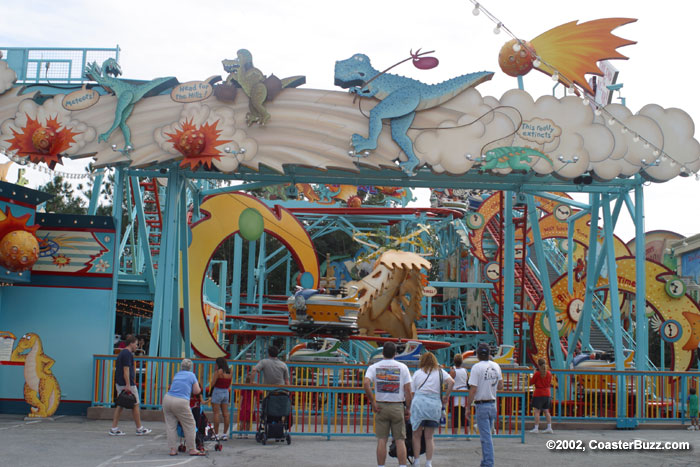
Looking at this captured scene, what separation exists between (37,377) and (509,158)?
10731mm

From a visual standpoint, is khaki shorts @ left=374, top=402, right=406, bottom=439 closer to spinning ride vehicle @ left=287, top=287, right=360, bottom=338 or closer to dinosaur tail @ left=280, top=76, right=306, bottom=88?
dinosaur tail @ left=280, top=76, right=306, bottom=88

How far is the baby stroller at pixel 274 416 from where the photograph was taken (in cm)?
1255

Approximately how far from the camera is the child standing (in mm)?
16250

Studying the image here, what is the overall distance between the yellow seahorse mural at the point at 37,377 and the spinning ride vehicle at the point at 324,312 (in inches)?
249

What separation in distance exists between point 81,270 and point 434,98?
8405mm

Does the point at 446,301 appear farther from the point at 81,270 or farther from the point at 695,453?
the point at 695,453

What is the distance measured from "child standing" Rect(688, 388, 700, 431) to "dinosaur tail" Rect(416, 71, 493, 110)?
25.7ft

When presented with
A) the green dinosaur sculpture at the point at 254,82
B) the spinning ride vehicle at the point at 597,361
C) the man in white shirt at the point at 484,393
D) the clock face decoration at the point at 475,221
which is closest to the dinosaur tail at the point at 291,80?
the green dinosaur sculpture at the point at 254,82

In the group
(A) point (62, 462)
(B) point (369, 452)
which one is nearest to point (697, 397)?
(B) point (369, 452)

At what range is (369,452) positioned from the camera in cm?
1220

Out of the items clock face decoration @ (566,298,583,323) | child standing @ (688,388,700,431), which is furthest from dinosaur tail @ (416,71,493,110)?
clock face decoration @ (566,298,583,323)

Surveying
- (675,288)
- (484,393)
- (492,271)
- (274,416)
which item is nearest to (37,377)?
(274,416)

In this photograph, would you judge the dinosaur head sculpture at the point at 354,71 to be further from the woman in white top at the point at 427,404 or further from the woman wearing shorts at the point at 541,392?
the woman in white top at the point at 427,404

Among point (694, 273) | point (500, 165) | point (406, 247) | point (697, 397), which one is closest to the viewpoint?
point (697, 397)
